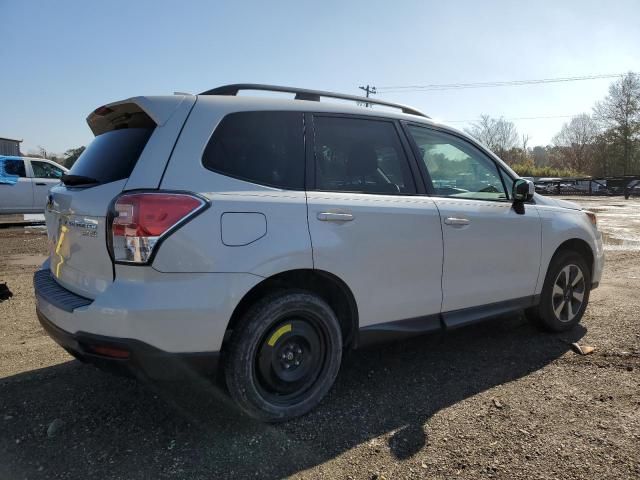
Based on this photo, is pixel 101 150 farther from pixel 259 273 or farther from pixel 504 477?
pixel 504 477

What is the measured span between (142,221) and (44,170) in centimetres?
1349

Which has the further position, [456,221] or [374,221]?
[456,221]

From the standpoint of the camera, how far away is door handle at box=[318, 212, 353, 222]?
284 centimetres

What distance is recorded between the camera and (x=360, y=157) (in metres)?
3.27

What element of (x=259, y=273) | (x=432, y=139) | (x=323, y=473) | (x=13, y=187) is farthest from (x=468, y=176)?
(x=13, y=187)

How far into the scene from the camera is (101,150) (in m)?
2.93

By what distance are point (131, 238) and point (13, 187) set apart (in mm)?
13066

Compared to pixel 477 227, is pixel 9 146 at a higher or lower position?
higher

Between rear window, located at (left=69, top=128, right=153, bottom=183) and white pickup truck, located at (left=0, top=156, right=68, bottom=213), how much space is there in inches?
448

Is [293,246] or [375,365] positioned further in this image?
[375,365]

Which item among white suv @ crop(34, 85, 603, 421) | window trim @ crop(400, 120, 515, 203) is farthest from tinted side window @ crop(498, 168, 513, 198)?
white suv @ crop(34, 85, 603, 421)

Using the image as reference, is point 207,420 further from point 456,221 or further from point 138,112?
point 456,221

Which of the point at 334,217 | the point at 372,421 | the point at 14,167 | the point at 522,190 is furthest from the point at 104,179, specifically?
the point at 14,167

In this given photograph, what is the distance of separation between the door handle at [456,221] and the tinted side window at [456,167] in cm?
21
